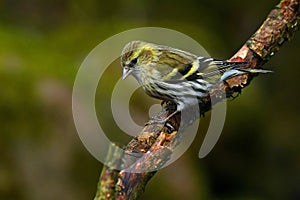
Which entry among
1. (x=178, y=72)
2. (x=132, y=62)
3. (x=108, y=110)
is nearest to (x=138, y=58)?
(x=132, y=62)

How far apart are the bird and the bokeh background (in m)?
2.24

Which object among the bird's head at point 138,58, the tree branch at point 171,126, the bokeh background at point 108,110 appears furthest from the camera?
the bokeh background at point 108,110

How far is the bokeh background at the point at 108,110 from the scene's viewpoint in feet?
16.9

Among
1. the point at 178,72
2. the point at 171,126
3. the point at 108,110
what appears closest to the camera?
the point at 171,126

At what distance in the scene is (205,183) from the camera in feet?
19.7

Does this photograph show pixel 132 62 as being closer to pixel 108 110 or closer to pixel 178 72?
pixel 178 72

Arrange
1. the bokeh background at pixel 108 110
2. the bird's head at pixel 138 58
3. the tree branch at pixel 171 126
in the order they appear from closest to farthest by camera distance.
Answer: the tree branch at pixel 171 126
the bird's head at pixel 138 58
the bokeh background at pixel 108 110

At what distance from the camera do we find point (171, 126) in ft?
8.72

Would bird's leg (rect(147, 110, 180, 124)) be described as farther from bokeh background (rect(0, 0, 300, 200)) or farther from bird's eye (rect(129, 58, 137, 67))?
bokeh background (rect(0, 0, 300, 200))

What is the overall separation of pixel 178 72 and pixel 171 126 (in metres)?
0.30

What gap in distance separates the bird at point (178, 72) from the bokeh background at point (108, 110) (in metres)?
2.24

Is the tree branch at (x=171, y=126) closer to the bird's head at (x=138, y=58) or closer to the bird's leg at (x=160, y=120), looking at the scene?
the bird's leg at (x=160, y=120)

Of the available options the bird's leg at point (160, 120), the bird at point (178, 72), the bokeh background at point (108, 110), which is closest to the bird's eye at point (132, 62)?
the bird at point (178, 72)

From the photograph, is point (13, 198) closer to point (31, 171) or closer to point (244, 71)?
point (31, 171)
